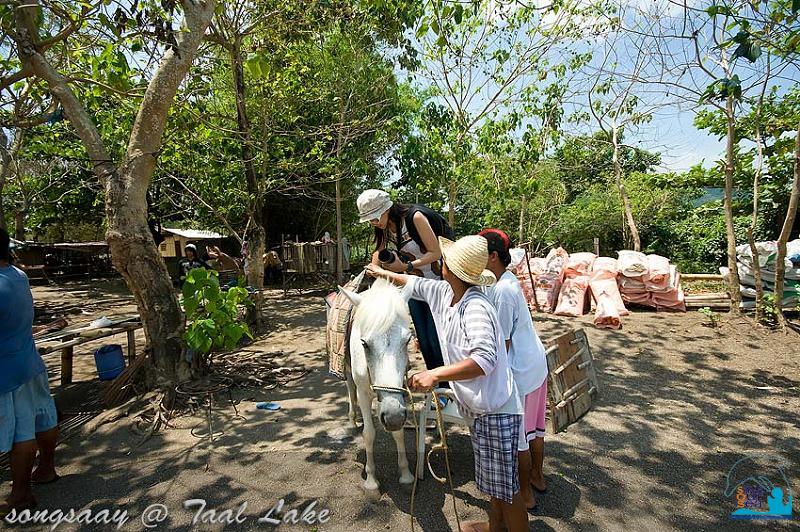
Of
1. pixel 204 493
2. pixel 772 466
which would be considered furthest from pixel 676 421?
pixel 204 493

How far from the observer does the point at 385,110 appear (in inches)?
528

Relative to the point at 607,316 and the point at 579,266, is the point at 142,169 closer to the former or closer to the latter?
the point at 607,316

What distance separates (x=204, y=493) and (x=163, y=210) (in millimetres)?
17306

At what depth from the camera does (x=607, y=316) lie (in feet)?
23.6

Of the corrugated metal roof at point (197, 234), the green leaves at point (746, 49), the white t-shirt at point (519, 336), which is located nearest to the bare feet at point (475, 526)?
the white t-shirt at point (519, 336)

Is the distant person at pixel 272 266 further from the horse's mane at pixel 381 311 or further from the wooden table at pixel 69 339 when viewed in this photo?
the horse's mane at pixel 381 311

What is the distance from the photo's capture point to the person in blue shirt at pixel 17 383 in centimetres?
270

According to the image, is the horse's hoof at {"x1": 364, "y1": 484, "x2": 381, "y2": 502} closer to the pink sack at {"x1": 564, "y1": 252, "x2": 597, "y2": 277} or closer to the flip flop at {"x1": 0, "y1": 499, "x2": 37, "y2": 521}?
the flip flop at {"x1": 0, "y1": 499, "x2": 37, "y2": 521}

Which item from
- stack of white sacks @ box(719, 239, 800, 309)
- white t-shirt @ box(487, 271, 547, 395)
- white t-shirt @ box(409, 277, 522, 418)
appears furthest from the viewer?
stack of white sacks @ box(719, 239, 800, 309)

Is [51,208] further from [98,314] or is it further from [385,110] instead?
[385,110]

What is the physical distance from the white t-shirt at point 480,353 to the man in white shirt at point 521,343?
1.09 feet

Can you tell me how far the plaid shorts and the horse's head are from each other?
1.37ft

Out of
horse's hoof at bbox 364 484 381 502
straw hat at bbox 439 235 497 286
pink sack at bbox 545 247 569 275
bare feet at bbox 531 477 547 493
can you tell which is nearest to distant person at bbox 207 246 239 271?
pink sack at bbox 545 247 569 275

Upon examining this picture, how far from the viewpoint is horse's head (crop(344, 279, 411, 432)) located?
7.09 feet
